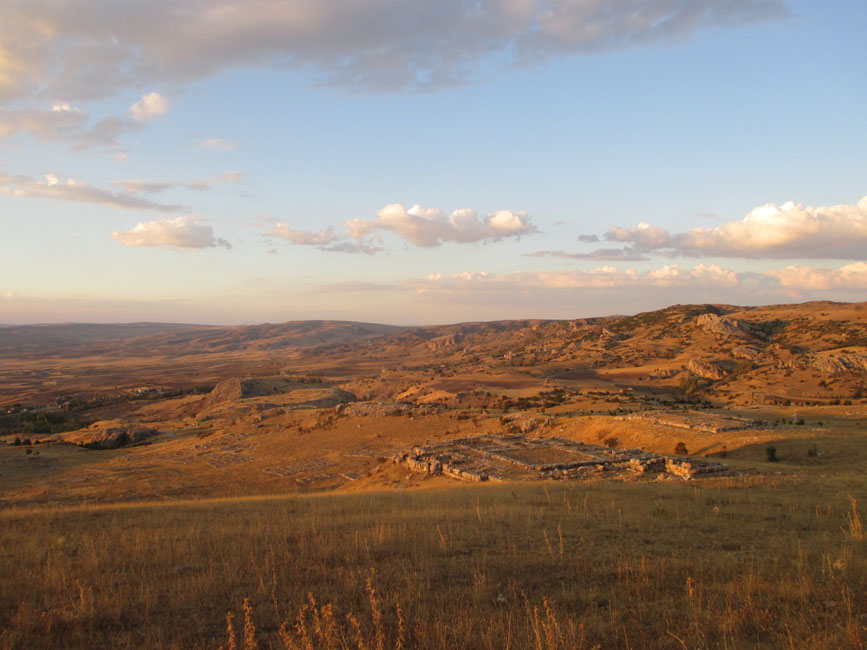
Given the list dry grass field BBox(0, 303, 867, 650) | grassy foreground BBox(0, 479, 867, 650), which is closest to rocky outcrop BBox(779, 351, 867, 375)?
dry grass field BBox(0, 303, 867, 650)

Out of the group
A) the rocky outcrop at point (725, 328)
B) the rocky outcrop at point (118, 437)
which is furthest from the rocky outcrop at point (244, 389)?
the rocky outcrop at point (725, 328)

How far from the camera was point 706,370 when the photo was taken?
59906 mm

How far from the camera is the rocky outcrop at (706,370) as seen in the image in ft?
190

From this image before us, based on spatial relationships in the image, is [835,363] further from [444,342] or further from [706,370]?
[444,342]

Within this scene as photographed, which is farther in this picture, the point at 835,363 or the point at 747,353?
the point at 747,353

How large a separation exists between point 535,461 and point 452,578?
1605 centimetres

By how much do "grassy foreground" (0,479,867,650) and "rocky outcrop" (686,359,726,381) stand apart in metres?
51.5

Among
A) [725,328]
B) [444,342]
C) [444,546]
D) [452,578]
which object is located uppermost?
[725,328]

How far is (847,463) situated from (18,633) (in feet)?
80.9

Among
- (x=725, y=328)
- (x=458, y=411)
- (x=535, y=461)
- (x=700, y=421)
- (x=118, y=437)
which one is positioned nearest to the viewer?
(x=535, y=461)

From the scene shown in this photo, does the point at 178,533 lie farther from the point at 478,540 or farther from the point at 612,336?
the point at 612,336

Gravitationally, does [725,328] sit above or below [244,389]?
above

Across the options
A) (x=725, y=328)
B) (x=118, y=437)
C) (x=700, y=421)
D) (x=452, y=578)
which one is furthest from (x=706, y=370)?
(x=452, y=578)

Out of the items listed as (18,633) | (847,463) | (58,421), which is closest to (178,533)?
(18,633)
